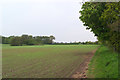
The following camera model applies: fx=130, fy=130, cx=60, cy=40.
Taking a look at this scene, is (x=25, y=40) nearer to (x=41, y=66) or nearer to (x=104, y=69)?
(x=41, y=66)

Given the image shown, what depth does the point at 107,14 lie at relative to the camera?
39.7 feet

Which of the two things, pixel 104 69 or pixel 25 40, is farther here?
pixel 25 40

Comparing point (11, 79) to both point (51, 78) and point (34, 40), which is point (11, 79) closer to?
point (51, 78)

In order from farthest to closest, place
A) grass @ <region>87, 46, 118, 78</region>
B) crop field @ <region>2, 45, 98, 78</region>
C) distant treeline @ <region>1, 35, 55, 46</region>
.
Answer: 1. distant treeline @ <region>1, 35, 55, 46</region>
2. crop field @ <region>2, 45, 98, 78</region>
3. grass @ <region>87, 46, 118, 78</region>

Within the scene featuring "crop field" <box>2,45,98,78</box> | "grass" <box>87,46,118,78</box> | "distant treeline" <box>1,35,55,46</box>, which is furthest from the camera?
"distant treeline" <box>1,35,55,46</box>

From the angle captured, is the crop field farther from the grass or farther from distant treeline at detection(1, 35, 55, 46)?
distant treeline at detection(1, 35, 55, 46)

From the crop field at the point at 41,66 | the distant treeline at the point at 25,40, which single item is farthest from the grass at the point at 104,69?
the distant treeline at the point at 25,40

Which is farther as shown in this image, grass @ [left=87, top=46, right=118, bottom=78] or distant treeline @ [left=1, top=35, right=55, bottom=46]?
distant treeline @ [left=1, top=35, right=55, bottom=46]

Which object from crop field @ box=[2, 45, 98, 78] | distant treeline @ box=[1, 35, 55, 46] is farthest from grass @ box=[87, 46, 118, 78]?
distant treeline @ box=[1, 35, 55, 46]

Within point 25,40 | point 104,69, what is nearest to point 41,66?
point 104,69

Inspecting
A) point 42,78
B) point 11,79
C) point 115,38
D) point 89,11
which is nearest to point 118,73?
point 42,78

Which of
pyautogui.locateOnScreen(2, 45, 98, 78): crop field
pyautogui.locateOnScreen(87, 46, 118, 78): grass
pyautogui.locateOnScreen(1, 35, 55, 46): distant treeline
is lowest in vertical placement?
pyautogui.locateOnScreen(2, 45, 98, 78): crop field

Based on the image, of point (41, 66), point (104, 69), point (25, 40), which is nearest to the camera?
point (104, 69)

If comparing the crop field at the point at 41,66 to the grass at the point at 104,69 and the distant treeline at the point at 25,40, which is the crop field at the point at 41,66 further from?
the distant treeline at the point at 25,40
